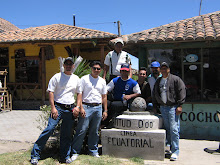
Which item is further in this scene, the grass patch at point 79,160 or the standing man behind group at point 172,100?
the standing man behind group at point 172,100

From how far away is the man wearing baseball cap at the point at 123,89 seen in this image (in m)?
4.68

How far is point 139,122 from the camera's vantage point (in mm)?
4441

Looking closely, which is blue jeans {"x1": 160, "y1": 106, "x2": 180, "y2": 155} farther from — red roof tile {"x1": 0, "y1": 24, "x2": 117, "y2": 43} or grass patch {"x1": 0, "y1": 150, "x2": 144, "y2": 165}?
red roof tile {"x1": 0, "y1": 24, "x2": 117, "y2": 43}

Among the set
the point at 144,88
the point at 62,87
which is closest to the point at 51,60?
the point at 144,88

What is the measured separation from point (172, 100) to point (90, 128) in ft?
5.29

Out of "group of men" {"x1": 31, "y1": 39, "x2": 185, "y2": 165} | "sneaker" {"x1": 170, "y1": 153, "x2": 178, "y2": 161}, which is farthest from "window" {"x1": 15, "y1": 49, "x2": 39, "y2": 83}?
"sneaker" {"x1": 170, "y1": 153, "x2": 178, "y2": 161}

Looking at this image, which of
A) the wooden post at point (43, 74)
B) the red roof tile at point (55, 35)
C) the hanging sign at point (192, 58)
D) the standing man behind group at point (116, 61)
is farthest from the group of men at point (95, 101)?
the wooden post at point (43, 74)

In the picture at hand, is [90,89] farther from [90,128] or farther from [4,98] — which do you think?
[4,98]

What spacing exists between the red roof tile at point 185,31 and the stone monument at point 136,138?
2.90 metres

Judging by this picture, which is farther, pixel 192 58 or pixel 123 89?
pixel 192 58

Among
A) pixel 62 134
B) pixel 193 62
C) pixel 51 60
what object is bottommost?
pixel 62 134

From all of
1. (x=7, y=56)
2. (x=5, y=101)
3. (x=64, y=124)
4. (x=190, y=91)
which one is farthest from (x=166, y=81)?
(x=7, y=56)

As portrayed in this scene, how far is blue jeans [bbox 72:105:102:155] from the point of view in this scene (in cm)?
433

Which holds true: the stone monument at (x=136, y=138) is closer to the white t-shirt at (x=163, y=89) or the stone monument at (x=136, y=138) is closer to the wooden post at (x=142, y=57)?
the white t-shirt at (x=163, y=89)
